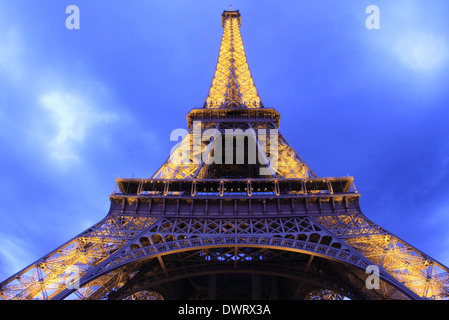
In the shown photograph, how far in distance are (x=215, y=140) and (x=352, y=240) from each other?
13.4 m

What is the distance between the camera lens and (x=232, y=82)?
33.8 meters

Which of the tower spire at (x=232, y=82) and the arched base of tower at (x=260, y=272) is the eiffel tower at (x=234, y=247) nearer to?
the arched base of tower at (x=260, y=272)

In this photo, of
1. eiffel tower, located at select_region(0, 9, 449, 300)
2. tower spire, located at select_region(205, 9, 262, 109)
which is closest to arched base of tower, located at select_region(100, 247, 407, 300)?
eiffel tower, located at select_region(0, 9, 449, 300)

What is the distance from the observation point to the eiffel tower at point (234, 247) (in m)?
12.4

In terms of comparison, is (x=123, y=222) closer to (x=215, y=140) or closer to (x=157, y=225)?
(x=157, y=225)

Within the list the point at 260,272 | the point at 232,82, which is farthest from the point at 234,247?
the point at 232,82

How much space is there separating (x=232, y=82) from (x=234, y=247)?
2252 cm

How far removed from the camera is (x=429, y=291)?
1138 cm

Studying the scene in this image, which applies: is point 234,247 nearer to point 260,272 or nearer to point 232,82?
point 260,272

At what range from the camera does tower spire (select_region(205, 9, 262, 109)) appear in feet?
99.9

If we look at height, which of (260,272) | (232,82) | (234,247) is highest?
(232,82)

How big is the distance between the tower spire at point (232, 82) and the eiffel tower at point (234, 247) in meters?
8.02
